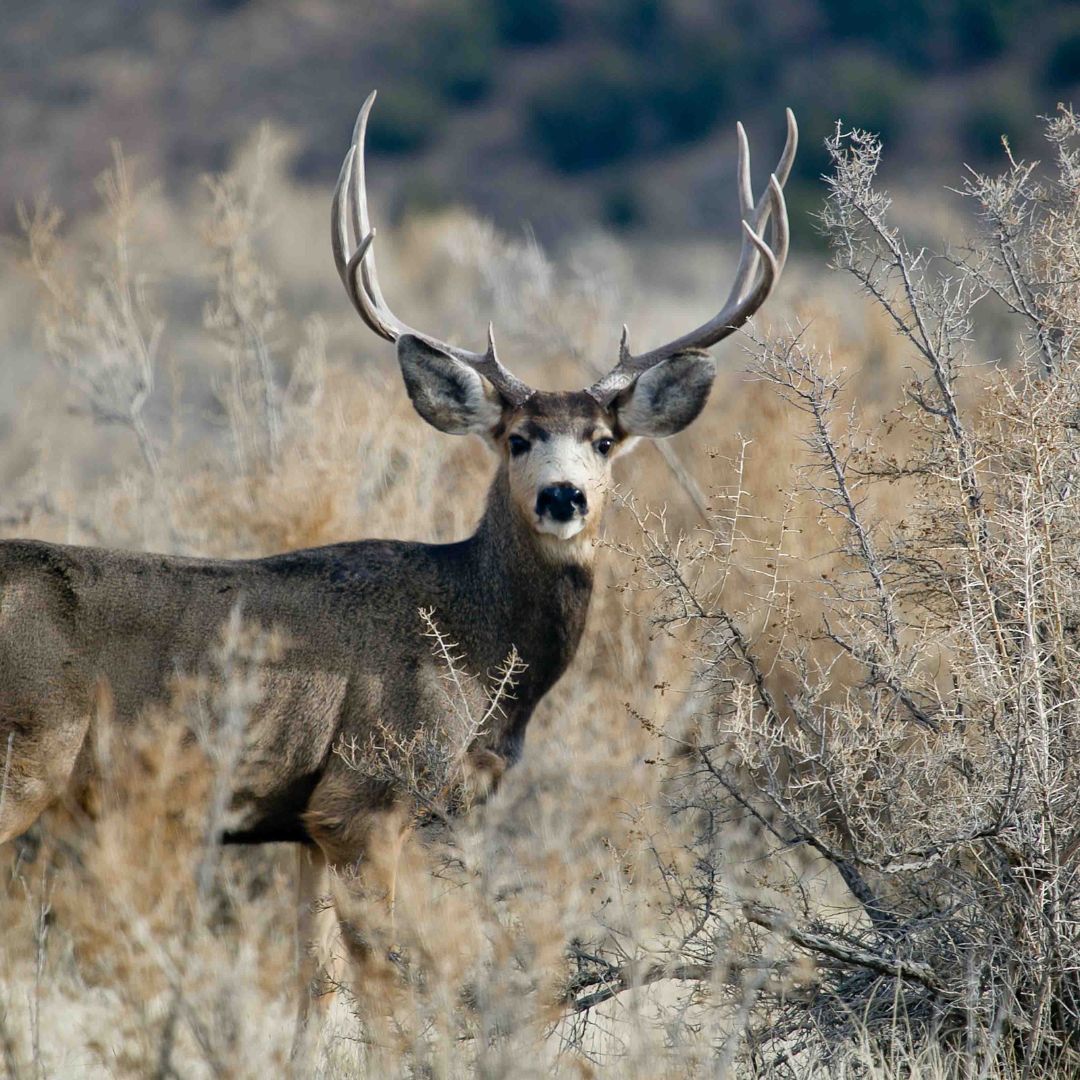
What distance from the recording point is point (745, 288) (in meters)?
7.48

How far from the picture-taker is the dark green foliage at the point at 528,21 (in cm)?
5566

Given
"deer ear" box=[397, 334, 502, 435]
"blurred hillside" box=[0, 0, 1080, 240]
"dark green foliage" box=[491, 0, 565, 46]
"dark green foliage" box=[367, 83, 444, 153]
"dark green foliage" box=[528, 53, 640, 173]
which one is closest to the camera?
"deer ear" box=[397, 334, 502, 435]

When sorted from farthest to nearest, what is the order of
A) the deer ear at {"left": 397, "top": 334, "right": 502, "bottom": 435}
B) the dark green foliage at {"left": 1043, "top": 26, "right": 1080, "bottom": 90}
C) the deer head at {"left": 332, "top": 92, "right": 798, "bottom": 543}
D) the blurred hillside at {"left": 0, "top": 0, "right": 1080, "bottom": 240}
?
the dark green foliage at {"left": 1043, "top": 26, "right": 1080, "bottom": 90} → the blurred hillside at {"left": 0, "top": 0, "right": 1080, "bottom": 240} → the deer ear at {"left": 397, "top": 334, "right": 502, "bottom": 435} → the deer head at {"left": 332, "top": 92, "right": 798, "bottom": 543}

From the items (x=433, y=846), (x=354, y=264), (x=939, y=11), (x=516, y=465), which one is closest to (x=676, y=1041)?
(x=433, y=846)

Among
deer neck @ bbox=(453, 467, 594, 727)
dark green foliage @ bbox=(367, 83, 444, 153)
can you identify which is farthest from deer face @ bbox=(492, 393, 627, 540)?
dark green foliage @ bbox=(367, 83, 444, 153)

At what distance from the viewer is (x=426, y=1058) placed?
14.7ft

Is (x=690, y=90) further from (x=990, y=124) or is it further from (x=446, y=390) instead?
(x=446, y=390)

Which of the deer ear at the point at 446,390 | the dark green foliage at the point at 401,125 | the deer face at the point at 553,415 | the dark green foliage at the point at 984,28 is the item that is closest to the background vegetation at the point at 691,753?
the deer face at the point at 553,415

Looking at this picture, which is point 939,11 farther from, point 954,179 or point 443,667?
point 443,667

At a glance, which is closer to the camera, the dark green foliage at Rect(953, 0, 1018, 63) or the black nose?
the black nose

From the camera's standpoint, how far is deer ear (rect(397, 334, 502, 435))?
7.01 meters

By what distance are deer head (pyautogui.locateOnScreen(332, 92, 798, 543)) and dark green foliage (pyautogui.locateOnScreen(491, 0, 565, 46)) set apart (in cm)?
5023

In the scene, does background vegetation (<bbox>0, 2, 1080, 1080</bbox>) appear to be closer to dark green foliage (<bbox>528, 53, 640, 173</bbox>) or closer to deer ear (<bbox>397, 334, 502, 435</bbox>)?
deer ear (<bbox>397, 334, 502, 435</bbox>)

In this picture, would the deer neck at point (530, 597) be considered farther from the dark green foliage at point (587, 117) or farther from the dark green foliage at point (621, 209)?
the dark green foliage at point (587, 117)
